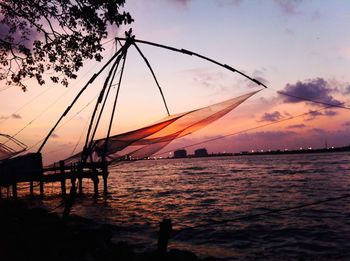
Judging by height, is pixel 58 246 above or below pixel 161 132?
below

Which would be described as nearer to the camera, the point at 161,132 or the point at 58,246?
the point at 58,246

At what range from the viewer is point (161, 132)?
9.62 meters

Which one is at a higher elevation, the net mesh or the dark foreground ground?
the net mesh

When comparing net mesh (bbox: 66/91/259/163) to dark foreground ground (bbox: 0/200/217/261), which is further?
net mesh (bbox: 66/91/259/163)

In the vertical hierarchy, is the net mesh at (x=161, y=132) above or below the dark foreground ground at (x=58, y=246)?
above

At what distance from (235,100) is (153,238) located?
682cm

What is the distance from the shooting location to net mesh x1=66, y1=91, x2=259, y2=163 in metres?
8.63

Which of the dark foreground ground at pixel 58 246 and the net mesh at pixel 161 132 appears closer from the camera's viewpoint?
the dark foreground ground at pixel 58 246

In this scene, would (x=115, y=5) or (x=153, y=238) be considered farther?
(x=153, y=238)

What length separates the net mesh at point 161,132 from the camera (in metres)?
8.63

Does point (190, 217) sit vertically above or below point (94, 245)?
below

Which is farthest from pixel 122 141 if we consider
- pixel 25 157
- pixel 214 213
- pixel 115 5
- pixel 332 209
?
pixel 332 209

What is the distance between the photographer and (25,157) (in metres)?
15.6

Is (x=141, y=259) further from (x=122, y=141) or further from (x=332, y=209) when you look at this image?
(x=332, y=209)
